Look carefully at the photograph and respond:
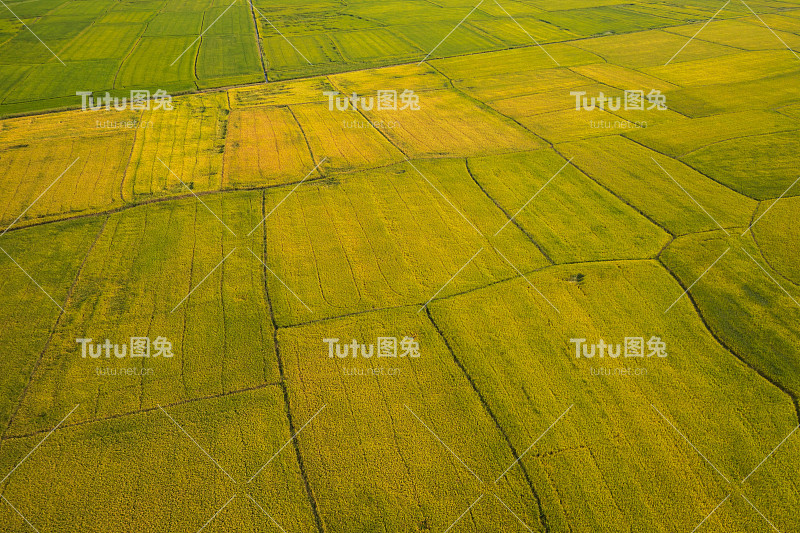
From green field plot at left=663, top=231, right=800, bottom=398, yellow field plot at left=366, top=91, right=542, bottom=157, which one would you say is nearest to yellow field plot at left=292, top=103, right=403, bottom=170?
yellow field plot at left=366, top=91, right=542, bottom=157

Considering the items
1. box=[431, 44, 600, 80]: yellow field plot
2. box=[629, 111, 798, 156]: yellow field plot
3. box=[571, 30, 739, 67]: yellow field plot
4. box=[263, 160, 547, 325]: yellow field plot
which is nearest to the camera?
box=[263, 160, 547, 325]: yellow field plot

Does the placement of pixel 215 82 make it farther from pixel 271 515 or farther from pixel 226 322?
pixel 271 515

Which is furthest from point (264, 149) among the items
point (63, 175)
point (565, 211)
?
point (565, 211)

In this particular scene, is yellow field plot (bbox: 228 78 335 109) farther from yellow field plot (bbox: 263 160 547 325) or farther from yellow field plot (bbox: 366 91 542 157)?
yellow field plot (bbox: 263 160 547 325)

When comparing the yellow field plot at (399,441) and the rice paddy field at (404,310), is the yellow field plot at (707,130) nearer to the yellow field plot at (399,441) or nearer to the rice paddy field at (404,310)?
the rice paddy field at (404,310)

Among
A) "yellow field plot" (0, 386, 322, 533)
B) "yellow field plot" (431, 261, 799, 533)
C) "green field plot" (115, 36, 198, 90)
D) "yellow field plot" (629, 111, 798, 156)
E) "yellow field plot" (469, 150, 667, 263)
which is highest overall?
"green field plot" (115, 36, 198, 90)
